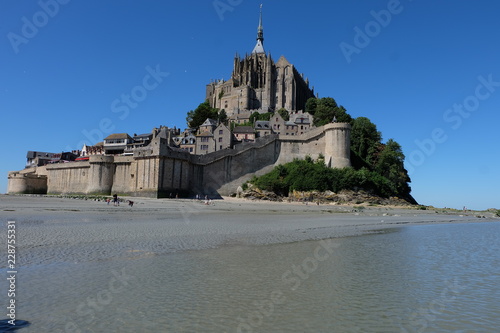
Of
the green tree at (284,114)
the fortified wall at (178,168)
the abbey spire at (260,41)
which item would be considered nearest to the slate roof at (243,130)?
the fortified wall at (178,168)

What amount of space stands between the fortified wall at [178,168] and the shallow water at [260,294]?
35.8 meters

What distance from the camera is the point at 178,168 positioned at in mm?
47000

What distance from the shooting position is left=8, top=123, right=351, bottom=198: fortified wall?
4562 centimetres

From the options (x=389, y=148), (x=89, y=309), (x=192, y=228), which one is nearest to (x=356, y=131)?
(x=389, y=148)

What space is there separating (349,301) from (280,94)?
8435 cm

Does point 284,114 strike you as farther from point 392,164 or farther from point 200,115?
point 392,164

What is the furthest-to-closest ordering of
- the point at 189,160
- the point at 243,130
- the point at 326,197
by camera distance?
the point at 243,130, the point at 189,160, the point at 326,197

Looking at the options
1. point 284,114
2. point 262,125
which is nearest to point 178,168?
point 262,125

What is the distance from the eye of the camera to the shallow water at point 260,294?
17.8 ft

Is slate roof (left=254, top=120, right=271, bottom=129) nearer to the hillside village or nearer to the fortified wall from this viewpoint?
the hillside village

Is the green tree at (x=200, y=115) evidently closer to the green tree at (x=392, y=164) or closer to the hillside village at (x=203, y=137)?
the hillside village at (x=203, y=137)

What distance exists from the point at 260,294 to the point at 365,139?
5912 centimetres

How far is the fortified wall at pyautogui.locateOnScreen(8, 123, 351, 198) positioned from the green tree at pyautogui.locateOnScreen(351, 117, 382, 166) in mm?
10318

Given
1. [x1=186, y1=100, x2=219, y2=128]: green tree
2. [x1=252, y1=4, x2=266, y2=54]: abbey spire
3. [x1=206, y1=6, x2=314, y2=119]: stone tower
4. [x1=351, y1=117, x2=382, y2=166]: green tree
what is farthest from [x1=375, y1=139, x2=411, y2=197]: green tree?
[x1=252, y1=4, x2=266, y2=54]: abbey spire
